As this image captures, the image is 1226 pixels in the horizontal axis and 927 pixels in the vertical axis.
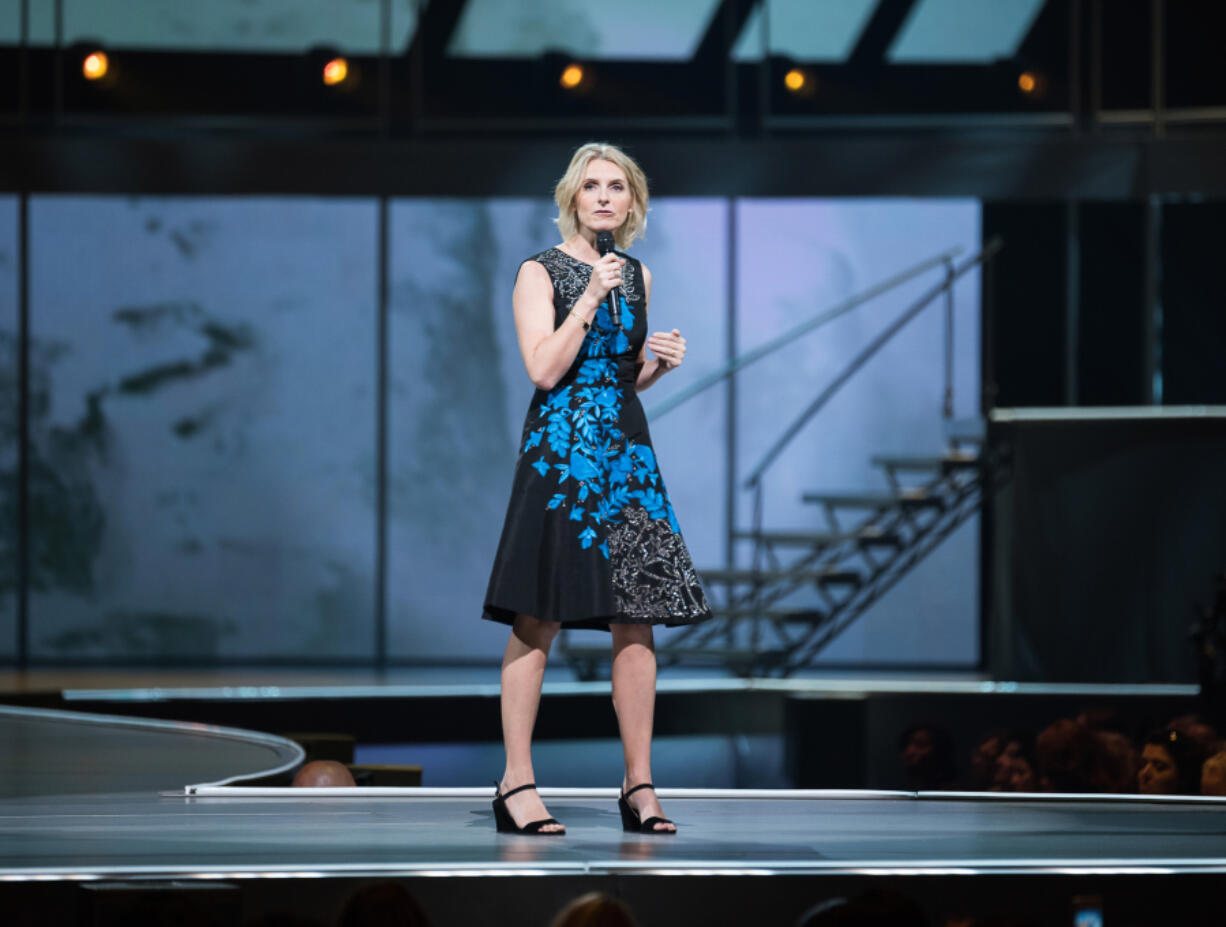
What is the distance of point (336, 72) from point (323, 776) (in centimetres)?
616

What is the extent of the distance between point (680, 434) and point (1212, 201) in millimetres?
3141

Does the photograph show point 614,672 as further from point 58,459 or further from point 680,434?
point 58,459

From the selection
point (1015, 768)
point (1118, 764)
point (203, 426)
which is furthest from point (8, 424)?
point (1118, 764)

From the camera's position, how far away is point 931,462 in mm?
7797

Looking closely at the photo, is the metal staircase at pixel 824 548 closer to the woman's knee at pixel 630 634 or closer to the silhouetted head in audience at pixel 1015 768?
the silhouetted head in audience at pixel 1015 768

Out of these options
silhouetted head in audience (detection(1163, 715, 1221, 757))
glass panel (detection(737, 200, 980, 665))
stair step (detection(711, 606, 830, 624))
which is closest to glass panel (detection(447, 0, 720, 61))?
glass panel (detection(737, 200, 980, 665))

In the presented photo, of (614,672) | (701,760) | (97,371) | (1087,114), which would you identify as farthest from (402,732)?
(1087,114)

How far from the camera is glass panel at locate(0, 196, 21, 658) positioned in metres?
8.90

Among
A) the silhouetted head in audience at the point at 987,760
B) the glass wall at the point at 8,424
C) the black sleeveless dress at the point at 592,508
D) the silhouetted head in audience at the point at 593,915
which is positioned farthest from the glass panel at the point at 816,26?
the silhouetted head in audience at the point at 593,915

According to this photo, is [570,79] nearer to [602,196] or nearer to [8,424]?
[8,424]

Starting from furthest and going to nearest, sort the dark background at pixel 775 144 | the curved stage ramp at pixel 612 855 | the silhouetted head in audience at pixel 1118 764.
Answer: the dark background at pixel 775 144
the silhouetted head in audience at pixel 1118 764
the curved stage ramp at pixel 612 855

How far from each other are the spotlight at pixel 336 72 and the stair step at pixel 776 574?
3654 millimetres

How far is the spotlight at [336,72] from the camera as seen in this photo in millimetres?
9086

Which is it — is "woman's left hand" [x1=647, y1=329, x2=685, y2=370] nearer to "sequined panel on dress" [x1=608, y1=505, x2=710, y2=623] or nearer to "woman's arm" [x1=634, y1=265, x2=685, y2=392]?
"woman's arm" [x1=634, y1=265, x2=685, y2=392]
